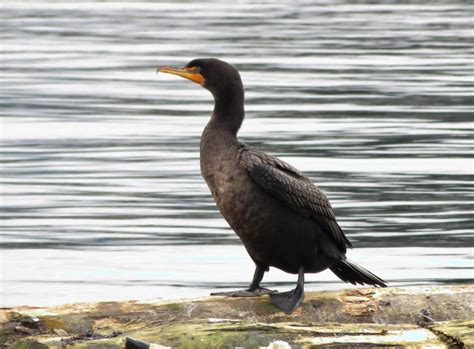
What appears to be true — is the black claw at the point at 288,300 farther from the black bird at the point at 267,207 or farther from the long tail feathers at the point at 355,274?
the long tail feathers at the point at 355,274

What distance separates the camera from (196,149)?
15.9 metres

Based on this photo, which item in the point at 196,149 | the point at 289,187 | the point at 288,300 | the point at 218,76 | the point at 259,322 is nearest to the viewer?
the point at 259,322

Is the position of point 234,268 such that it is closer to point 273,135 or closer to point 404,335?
point 404,335

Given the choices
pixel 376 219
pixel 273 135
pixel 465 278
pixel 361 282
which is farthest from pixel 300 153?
pixel 361 282

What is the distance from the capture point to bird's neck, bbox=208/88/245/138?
812cm

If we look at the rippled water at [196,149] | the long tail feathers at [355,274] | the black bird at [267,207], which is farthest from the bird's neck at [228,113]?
the rippled water at [196,149]

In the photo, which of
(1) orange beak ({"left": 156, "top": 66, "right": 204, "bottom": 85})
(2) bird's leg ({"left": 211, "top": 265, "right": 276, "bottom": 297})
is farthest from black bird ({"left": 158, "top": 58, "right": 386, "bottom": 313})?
(1) orange beak ({"left": 156, "top": 66, "right": 204, "bottom": 85})

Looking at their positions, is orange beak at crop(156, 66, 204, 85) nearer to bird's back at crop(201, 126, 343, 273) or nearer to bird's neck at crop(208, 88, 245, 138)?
bird's neck at crop(208, 88, 245, 138)

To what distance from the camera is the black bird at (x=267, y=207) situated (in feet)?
25.6

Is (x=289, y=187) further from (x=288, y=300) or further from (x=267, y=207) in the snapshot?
(x=288, y=300)

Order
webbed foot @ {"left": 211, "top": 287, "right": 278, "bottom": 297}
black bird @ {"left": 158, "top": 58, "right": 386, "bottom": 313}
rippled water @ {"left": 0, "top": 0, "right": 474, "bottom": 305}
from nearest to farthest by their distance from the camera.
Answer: webbed foot @ {"left": 211, "top": 287, "right": 278, "bottom": 297} < black bird @ {"left": 158, "top": 58, "right": 386, "bottom": 313} < rippled water @ {"left": 0, "top": 0, "right": 474, "bottom": 305}

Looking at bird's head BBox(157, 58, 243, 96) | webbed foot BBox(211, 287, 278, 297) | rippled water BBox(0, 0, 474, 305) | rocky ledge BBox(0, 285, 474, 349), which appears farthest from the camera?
rippled water BBox(0, 0, 474, 305)

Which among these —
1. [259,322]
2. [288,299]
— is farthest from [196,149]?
[259,322]

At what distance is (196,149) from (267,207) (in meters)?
8.08
